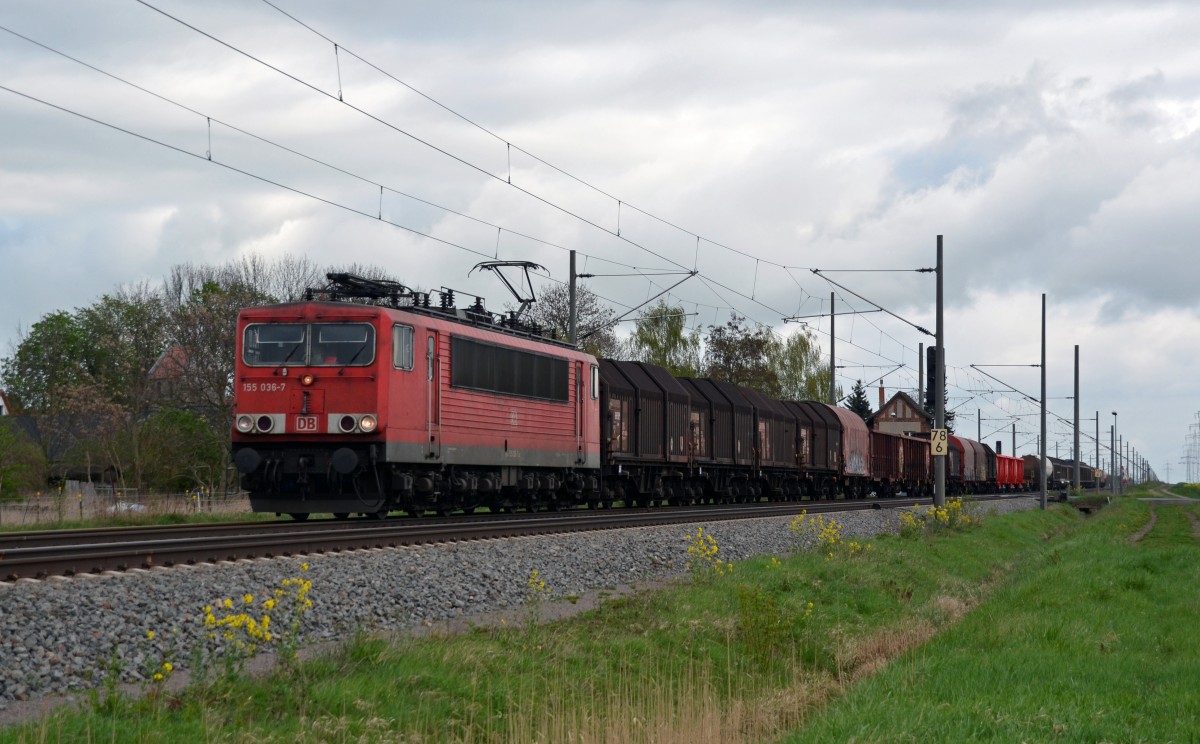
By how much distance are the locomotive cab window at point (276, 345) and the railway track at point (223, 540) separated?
2.85 metres

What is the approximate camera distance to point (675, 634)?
496 inches

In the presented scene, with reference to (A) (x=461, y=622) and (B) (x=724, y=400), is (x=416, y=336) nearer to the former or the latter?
(A) (x=461, y=622)

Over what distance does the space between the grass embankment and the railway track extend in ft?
6.88

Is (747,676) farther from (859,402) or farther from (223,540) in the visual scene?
(859,402)

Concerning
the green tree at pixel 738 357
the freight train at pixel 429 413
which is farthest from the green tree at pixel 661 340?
the freight train at pixel 429 413

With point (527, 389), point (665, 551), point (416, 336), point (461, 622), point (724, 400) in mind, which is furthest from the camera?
point (724, 400)

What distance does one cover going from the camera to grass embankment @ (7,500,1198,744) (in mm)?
8352

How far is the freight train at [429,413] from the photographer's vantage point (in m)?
20.9

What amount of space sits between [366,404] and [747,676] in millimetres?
10242

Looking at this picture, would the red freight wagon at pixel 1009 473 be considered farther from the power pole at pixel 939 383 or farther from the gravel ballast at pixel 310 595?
the gravel ballast at pixel 310 595

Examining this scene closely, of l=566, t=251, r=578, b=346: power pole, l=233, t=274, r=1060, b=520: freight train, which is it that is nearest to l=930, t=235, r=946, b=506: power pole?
l=233, t=274, r=1060, b=520: freight train

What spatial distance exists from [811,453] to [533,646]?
37358 mm

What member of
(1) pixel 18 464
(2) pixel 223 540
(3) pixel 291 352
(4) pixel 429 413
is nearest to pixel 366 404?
(4) pixel 429 413

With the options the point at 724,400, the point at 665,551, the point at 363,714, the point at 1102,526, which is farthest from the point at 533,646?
the point at 1102,526
